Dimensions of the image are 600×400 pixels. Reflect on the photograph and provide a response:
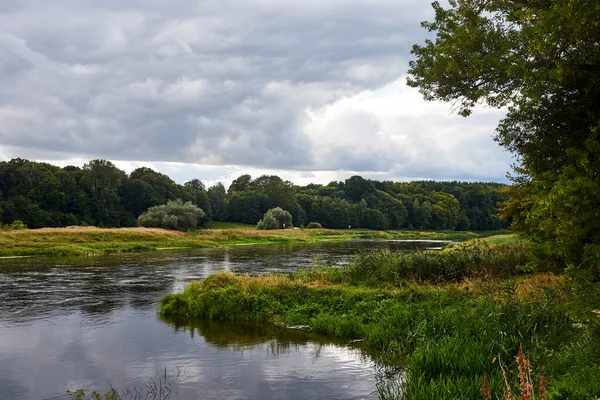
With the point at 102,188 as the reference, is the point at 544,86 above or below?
below

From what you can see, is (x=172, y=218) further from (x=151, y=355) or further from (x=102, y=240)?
(x=151, y=355)

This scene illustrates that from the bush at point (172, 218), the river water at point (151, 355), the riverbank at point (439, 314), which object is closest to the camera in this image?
the riverbank at point (439, 314)

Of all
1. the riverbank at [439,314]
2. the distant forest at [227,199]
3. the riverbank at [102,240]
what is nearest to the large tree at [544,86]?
the riverbank at [439,314]

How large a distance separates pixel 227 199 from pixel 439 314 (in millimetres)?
136272

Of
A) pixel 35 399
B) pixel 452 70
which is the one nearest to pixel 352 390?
pixel 35 399

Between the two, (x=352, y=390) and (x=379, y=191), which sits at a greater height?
(x=379, y=191)

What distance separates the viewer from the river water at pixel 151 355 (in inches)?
407

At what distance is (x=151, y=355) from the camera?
12844 millimetres

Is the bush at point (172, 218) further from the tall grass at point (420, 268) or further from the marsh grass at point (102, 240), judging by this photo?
the tall grass at point (420, 268)

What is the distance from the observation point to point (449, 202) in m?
159

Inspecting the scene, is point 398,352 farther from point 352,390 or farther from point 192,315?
point 192,315

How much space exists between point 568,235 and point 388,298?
250 inches

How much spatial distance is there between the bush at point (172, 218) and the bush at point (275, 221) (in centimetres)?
2084

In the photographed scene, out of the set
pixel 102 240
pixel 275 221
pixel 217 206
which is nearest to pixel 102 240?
pixel 102 240
